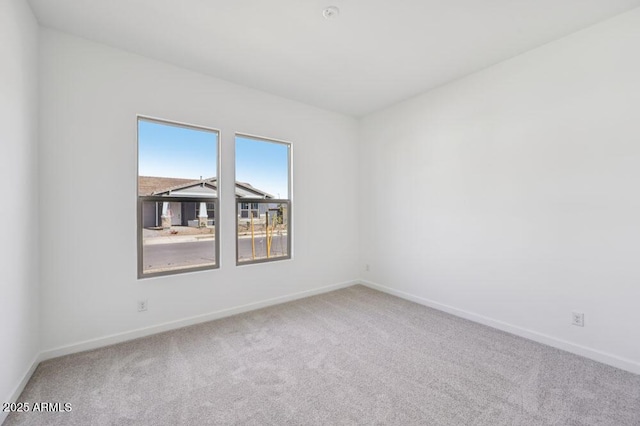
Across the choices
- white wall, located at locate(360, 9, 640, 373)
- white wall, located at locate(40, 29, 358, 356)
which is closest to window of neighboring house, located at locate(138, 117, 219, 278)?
white wall, located at locate(40, 29, 358, 356)

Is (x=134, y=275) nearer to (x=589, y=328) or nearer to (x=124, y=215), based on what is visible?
(x=124, y=215)

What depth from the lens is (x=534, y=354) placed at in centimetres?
241

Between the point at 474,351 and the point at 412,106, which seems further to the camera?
the point at 412,106

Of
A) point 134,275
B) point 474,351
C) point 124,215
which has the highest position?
point 124,215

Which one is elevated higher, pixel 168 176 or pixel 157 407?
pixel 168 176

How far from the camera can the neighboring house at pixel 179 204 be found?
2.84m

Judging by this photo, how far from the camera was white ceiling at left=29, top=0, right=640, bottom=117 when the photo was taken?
6.96 ft

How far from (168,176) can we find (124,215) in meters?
0.59

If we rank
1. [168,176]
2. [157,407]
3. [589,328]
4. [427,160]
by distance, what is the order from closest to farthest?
[157,407] → [589,328] → [168,176] → [427,160]

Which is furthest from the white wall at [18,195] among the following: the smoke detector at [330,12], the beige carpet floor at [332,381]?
the smoke detector at [330,12]

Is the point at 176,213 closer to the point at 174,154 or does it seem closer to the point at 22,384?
the point at 174,154

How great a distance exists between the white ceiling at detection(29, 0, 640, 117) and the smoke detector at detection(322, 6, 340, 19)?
45 millimetres

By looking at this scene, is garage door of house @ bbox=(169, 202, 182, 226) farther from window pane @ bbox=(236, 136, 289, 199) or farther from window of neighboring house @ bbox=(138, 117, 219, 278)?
window pane @ bbox=(236, 136, 289, 199)

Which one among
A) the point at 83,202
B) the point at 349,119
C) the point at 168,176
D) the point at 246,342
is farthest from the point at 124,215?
the point at 349,119
